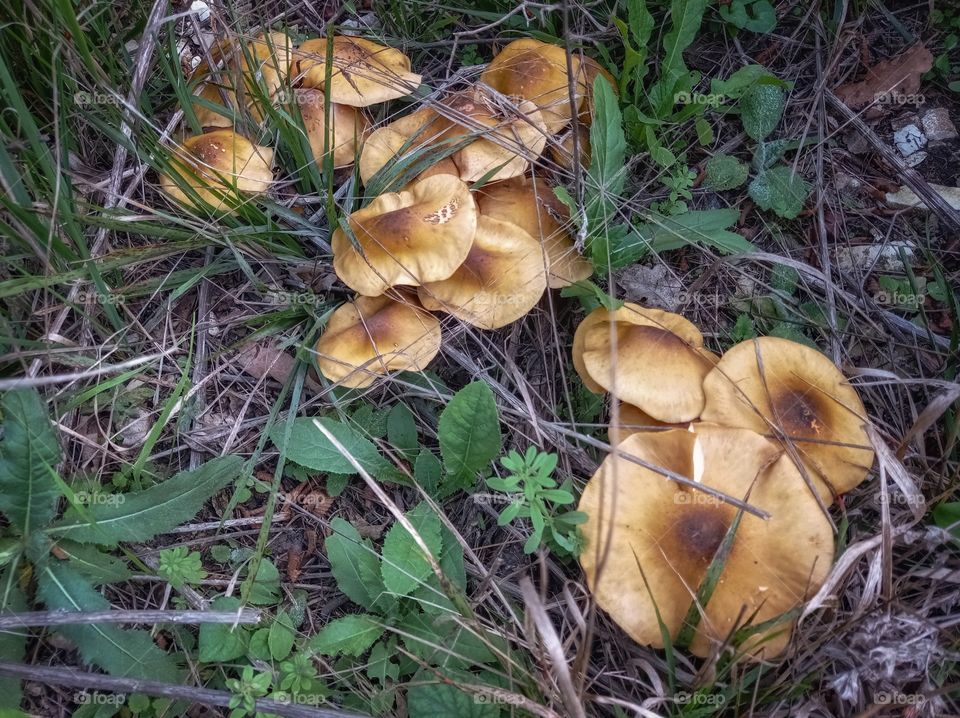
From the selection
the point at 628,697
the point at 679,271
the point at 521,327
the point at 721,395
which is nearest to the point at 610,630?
the point at 628,697

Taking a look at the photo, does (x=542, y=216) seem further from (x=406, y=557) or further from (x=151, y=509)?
(x=151, y=509)

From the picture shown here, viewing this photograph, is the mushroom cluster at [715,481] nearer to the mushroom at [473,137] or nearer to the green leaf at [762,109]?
the mushroom at [473,137]

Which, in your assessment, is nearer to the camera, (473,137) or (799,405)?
(799,405)

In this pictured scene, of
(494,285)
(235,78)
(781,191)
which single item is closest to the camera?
(494,285)

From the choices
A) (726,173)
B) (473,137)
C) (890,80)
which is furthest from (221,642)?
(890,80)

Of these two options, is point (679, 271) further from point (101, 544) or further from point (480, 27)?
point (101, 544)

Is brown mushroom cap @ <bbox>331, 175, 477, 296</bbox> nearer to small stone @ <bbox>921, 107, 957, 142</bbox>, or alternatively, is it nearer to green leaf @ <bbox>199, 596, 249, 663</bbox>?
green leaf @ <bbox>199, 596, 249, 663</bbox>

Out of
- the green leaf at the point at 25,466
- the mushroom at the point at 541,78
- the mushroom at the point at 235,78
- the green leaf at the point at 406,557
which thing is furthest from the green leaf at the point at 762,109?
the green leaf at the point at 25,466
